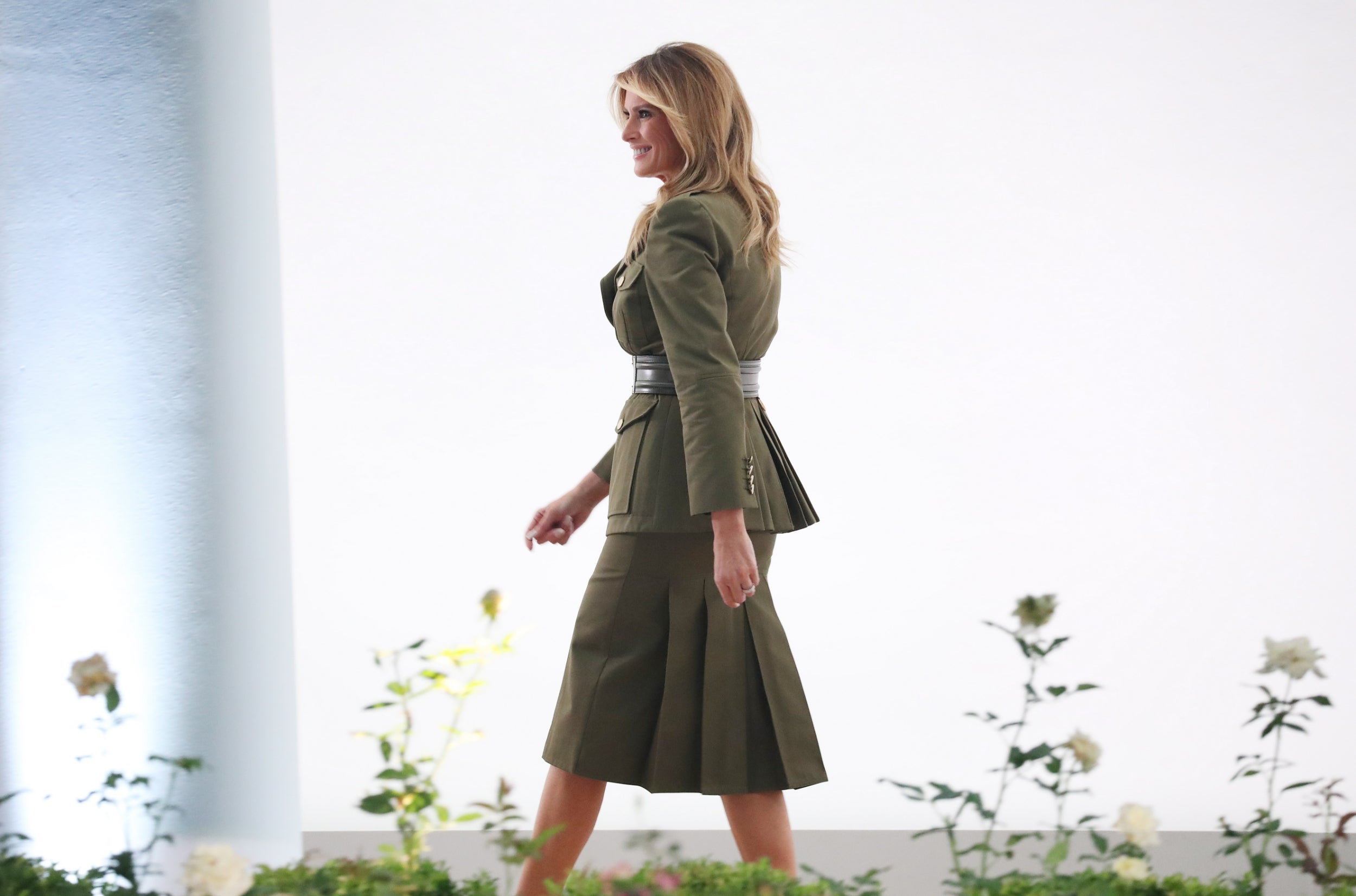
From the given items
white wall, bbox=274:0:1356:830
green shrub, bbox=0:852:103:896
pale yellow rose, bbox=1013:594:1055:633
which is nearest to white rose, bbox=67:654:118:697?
green shrub, bbox=0:852:103:896

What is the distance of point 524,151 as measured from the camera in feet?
10.4

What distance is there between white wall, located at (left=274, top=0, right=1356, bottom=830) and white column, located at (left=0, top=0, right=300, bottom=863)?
118 centimetres

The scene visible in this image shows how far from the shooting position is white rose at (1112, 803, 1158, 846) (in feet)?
3.67

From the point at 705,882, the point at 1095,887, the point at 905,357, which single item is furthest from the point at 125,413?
the point at 905,357

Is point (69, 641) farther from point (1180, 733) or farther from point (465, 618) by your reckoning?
point (1180, 733)

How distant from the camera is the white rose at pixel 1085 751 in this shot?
1125mm

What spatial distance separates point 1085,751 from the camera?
113cm

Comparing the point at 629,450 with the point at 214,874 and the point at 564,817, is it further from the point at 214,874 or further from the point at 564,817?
the point at 214,874

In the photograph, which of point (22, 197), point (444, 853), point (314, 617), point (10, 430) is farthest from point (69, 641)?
point (314, 617)

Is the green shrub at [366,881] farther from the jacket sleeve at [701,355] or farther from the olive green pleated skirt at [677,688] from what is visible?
the jacket sleeve at [701,355]

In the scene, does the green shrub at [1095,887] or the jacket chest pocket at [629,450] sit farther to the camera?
the jacket chest pocket at [629,450]

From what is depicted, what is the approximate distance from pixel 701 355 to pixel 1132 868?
0.75m

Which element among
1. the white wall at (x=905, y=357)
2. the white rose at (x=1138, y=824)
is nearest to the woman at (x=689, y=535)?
the white rose at (x=1138, y=824)

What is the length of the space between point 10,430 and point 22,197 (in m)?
0.35
